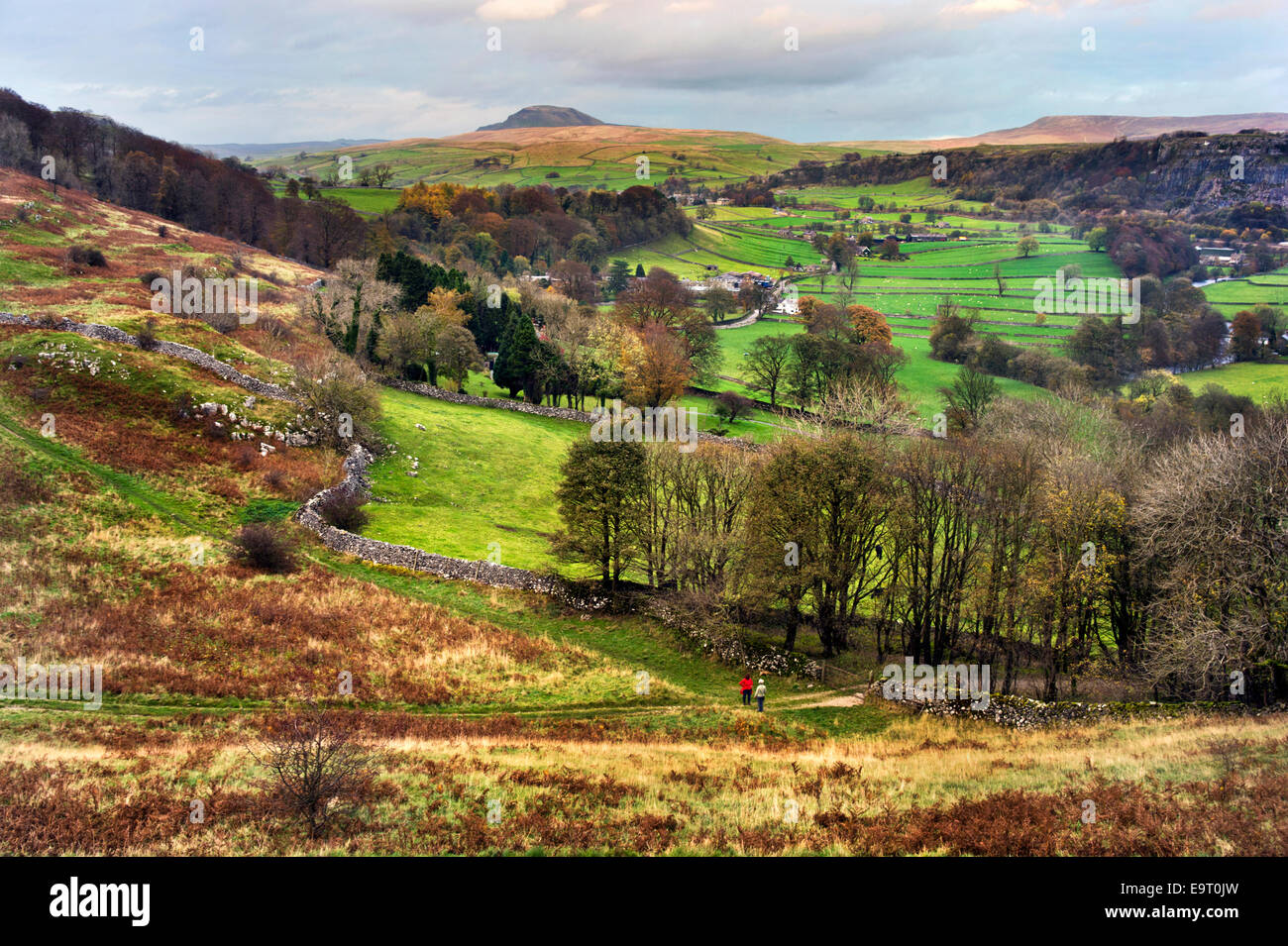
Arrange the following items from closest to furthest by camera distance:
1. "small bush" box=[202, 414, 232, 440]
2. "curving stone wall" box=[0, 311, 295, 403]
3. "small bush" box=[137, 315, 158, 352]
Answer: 1. "small bush" box=[202, 414, 232, 440]
2. "curving stone wall" box=[0, 311, 295, 403]
3. "small bush" box=[137, 315, 158, 352]

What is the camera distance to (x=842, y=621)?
33.2m

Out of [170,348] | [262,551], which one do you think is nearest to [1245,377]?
[262,551]

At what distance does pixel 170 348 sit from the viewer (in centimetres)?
4734

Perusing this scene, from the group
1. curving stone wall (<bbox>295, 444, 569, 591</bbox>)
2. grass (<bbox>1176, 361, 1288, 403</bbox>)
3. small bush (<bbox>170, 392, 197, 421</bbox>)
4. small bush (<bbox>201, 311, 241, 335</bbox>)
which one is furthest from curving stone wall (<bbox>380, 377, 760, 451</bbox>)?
grass (<bbox>1176, 361, 1288, 403</bbox>)

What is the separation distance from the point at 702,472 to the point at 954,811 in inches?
922

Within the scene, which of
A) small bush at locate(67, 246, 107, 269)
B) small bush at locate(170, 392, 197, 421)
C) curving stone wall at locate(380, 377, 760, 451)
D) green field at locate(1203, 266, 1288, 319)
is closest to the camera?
small bush at locate(170, 392, 197, 421)

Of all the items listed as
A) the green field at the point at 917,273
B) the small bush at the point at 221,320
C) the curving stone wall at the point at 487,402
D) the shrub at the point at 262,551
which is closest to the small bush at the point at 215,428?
the shrub at the point at 262,551

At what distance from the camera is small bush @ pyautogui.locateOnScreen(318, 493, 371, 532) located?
123ft

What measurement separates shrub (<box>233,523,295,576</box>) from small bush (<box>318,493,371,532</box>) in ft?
15.7

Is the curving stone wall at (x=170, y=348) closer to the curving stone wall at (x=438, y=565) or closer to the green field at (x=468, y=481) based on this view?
the green field at (x=468, y=481)

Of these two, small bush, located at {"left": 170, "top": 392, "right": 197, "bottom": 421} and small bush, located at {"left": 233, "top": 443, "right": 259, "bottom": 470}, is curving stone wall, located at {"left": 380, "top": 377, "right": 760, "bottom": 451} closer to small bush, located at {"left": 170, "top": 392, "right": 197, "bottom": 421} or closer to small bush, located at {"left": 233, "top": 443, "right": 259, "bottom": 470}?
small bush, located at {"left": 170, "top": 392, "right": 197, "bottom": 421}

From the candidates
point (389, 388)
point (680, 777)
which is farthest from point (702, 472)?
point (389, 388)

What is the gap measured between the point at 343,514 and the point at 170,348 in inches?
829
